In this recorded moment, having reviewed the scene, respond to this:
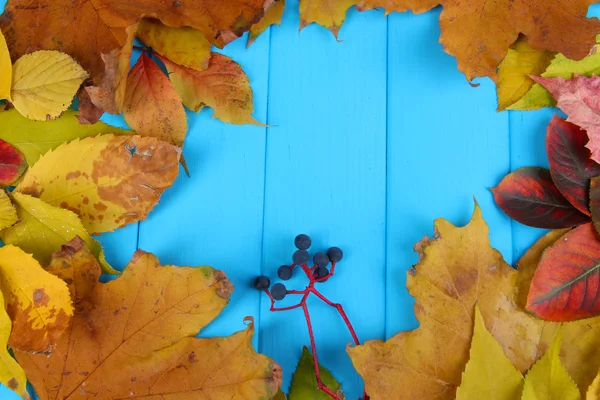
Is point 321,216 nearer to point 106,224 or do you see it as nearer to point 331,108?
point 331,108

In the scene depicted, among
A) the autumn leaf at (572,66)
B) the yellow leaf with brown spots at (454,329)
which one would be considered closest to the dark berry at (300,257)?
the yellow leaf with brown spots at (454,329)

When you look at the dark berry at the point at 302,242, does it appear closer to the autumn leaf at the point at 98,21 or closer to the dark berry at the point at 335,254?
the dark berry at the point at 335,254

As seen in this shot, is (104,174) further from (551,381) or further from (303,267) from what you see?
(551,381)

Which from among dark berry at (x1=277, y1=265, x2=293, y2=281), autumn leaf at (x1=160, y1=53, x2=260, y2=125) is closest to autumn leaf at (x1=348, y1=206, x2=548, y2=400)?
dark berry at (x1=277, y1=265, x2=293, y2=281)

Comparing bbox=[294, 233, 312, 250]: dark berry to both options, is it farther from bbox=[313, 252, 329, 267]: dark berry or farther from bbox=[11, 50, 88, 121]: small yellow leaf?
bbox=[11, 50, 88, 121]: small yellow leaf

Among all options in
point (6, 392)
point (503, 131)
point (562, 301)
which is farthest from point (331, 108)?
point (6, 392)
